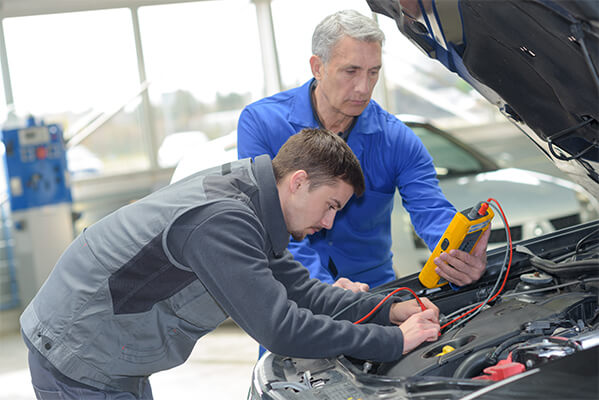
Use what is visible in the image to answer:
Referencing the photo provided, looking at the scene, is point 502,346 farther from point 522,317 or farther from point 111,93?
point 111,93

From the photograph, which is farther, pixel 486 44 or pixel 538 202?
pixel 538 202

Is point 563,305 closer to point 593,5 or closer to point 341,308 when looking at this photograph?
point 341,308

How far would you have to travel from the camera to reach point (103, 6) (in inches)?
269

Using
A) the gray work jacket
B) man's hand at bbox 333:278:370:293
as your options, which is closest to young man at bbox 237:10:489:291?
man's hand at bbox 333:278:370:293

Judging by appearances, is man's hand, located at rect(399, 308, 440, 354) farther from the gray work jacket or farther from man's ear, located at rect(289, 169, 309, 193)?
man's ear, located at rect(289, 169, 309, 193)

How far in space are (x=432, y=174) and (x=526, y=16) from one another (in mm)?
1032

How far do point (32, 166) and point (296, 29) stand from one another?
3.54 metres

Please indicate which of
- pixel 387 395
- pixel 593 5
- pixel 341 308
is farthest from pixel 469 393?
pixel 593 5

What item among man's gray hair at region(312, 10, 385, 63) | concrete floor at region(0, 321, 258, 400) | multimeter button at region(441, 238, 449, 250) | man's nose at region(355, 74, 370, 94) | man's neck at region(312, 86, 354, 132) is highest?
man's gray hair at region(312, 10, 385, 63)

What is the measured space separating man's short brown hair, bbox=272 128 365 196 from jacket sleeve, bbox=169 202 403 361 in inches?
7.8

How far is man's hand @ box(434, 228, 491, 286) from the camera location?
1.86 m

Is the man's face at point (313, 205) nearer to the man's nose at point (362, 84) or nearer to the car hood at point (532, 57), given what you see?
the car hood at point (532, 57)

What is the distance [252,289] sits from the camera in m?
1.33

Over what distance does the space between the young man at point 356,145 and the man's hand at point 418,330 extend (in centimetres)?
56
